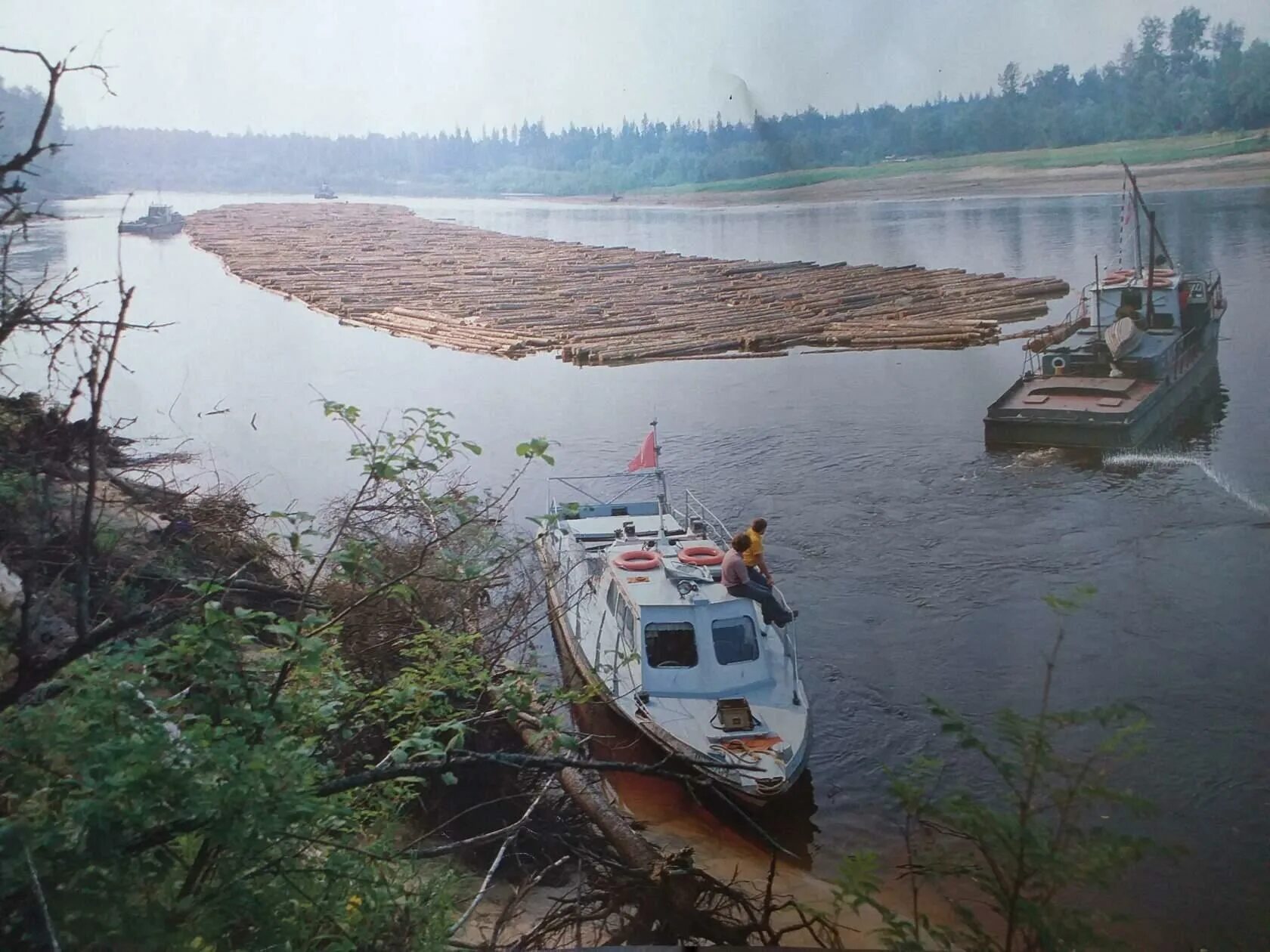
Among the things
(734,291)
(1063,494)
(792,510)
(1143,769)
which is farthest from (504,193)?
(1143,769)

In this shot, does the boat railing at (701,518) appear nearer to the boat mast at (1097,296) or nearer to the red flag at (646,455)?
the red flag at (646,455)

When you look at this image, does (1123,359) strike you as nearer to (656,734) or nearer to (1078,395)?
(1078,395)

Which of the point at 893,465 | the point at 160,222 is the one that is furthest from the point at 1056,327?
the point at 160,222

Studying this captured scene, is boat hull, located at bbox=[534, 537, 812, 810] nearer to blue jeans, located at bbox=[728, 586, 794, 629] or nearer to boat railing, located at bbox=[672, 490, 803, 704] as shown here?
boat railing, located at bbox=[672, 490, 803, 704]

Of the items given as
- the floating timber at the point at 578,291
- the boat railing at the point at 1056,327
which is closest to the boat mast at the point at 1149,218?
the boat railing at the point at 1056,327

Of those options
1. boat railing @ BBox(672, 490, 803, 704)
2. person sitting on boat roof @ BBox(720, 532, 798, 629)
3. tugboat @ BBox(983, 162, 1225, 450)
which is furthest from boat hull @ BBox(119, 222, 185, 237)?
tugboat @ BBox(983, 162, 1225, 450)

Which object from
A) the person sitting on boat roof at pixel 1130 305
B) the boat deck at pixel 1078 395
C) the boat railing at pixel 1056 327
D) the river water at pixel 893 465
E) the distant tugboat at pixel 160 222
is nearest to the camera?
the river water at pixel 893 465
